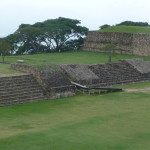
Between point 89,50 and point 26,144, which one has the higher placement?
point 89,50

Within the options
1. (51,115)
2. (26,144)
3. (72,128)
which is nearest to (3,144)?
(26,144)

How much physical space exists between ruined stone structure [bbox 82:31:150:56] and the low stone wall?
11.9 m

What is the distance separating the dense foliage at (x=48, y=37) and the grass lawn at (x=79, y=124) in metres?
16.8

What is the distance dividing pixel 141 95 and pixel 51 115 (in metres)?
5.13

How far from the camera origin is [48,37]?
31.3 m

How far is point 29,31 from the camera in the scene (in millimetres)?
30094

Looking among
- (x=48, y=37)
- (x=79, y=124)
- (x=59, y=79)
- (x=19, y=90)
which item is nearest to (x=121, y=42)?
(x=48, y=37)

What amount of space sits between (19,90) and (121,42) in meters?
15.7

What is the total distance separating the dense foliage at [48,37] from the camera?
99.7ft

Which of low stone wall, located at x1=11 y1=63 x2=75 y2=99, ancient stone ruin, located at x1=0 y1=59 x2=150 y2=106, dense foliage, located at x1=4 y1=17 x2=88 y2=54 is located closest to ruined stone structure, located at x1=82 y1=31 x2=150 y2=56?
dense foliage, located at x1=4 y1=17 x2=88 y2=54

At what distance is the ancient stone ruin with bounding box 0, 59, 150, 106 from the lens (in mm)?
13906

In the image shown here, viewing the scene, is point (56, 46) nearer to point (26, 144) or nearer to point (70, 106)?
point (70, 106)

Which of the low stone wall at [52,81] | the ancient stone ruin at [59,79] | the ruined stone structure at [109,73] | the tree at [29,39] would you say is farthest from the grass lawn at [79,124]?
the tree at [29,39]

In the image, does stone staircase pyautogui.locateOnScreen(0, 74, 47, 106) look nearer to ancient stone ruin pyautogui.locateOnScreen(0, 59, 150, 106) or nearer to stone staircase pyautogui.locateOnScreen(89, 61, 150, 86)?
ancient stone ruin pyautogui.locateOnScreen(0, 59, 150, 106)
